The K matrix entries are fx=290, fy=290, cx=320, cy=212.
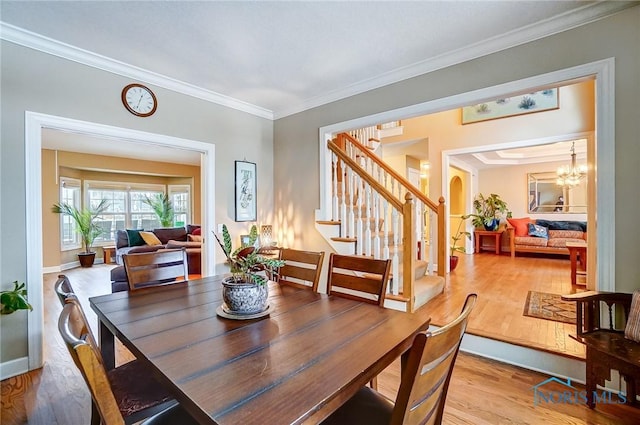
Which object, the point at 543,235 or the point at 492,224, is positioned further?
the point at 492,224

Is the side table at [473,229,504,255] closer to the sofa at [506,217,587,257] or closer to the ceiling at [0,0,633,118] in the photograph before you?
the sofa at [506,217,587,257]

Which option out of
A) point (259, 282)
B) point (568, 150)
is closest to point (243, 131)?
point (259, 282)

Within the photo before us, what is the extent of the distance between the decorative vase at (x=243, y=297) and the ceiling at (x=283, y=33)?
1.79m

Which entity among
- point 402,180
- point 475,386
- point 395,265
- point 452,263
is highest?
point 402,180

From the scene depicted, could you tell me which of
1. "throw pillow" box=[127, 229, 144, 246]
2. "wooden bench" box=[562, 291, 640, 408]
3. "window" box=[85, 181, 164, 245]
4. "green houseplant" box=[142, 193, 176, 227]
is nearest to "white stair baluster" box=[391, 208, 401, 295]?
"wooden bench" box=[562, 291, 640, 408]

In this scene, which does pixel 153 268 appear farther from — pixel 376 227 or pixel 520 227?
pixel 520 227

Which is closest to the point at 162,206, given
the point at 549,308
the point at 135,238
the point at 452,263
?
the point at 135,238

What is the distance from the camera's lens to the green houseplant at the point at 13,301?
2078mm

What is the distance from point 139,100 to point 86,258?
5.79 meters

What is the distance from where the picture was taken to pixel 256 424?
68 cm

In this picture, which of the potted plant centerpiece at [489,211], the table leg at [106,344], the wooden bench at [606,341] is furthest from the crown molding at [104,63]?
the potted plant centerpiece at [489,211]

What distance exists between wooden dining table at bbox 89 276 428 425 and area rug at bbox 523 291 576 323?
96.6 inches

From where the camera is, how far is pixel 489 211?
752 centimetres

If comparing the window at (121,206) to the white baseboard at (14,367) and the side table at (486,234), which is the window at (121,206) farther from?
the side table at (486,234)
